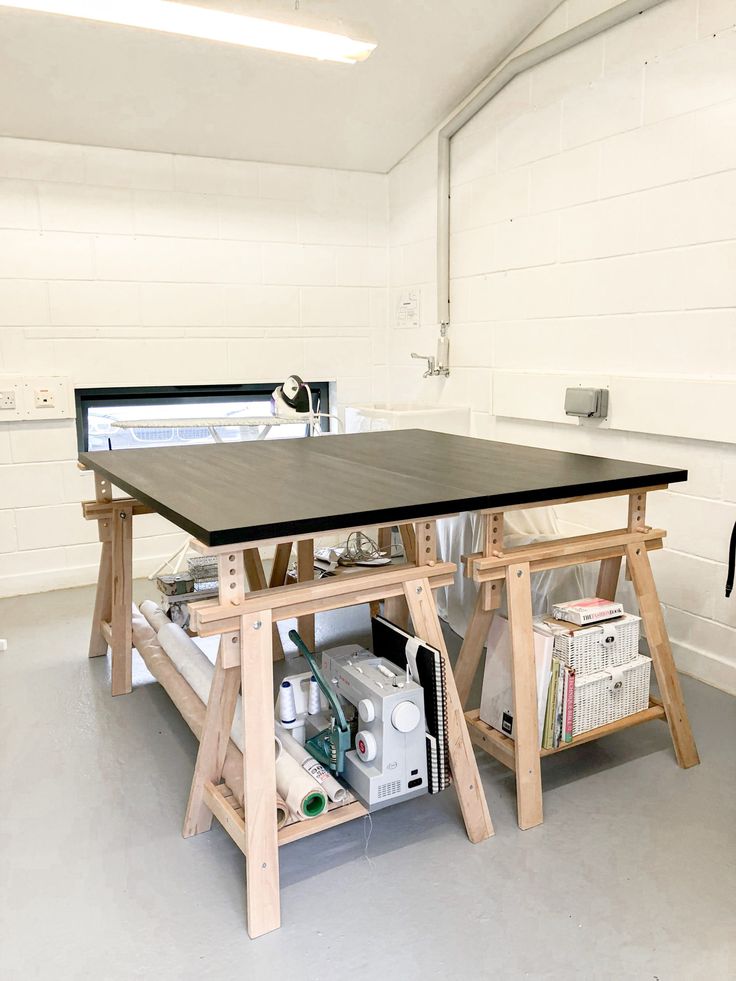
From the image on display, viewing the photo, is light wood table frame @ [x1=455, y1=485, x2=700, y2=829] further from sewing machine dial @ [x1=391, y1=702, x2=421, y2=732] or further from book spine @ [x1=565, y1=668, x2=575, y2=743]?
sewing machine dial @ [x1=391, y1=702, x2=421, y2=732]

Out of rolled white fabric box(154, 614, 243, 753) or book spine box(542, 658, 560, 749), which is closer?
book spine box(542, 658, 560, 749)

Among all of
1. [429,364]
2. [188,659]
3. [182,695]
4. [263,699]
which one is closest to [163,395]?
[429,364]

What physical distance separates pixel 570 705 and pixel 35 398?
9.08 ft

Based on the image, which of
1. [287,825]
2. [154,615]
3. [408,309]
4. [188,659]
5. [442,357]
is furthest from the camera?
[408,309]

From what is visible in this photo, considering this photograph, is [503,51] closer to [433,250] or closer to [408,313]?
[433,250]

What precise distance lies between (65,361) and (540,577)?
242cm

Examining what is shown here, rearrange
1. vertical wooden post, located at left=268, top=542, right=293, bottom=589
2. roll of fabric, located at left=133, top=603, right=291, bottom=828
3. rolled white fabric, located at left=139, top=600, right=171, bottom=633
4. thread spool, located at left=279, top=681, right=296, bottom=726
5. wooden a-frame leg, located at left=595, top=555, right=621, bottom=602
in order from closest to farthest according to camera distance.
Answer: roll of fabric, located at left=133, top=603, right=291, bottom=828
thread spool, located at left=279, top=681, right=296, bottom=726
wooden a-frame leg, located at left=595, top=555, right=621, bottom=602
rolled white fabric, located at left=139, top=600, right=171, bottom=633
vertical wooden post, located at left=268, top=542, right=293, bottom=589

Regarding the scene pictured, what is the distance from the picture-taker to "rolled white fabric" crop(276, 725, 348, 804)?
1601 millimetres

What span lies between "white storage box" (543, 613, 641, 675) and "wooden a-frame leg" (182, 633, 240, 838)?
81cm

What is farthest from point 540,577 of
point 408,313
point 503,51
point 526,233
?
point 503,51

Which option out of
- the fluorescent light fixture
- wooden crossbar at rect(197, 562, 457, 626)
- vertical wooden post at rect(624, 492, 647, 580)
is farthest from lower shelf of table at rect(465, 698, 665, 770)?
the fluorescent light fixture

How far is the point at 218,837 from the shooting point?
1.78m

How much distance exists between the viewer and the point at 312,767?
164cm

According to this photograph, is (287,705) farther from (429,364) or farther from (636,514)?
(429,364)
